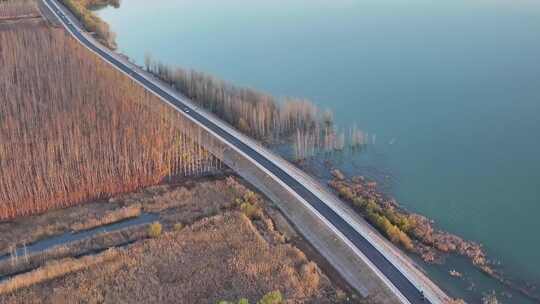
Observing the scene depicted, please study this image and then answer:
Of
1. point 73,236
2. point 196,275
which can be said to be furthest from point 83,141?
point 196,275

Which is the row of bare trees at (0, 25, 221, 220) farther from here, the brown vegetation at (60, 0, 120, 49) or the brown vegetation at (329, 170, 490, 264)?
the brown vegetation at (60, 0, 120, 49)

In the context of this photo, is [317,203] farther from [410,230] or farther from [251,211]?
[410,230]

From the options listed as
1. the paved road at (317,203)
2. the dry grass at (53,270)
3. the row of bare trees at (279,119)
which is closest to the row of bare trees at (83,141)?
the paved road at (317,203)

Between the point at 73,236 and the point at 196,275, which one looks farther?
the point at 73,236

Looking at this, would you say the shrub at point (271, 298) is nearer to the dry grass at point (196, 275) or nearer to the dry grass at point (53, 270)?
the dry grass at point (196, 275)

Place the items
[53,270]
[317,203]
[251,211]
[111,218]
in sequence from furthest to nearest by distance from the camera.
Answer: [251,211] → [111,218] → [317,203] → [53,270]

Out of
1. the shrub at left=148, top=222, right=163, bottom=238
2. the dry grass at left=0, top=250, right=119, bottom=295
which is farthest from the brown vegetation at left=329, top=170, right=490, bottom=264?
the dry grass at left=0, top=250, right=119, bottom=295
